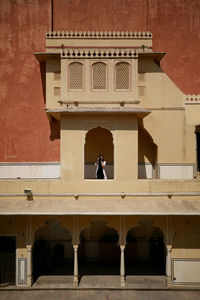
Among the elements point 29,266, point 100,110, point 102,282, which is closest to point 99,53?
point 100,110

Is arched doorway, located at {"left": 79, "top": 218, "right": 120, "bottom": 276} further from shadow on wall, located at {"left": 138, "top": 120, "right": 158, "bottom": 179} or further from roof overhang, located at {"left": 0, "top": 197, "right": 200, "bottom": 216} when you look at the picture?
roof overhang, located at {"left": 0, "top": 197, "right": 200, "bottom": 216}

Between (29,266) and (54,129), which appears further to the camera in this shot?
(54,129)

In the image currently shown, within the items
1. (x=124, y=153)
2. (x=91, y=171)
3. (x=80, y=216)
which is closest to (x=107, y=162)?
(x=91, y=171)

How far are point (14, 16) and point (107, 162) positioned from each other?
340 inches

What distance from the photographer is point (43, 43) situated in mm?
14195

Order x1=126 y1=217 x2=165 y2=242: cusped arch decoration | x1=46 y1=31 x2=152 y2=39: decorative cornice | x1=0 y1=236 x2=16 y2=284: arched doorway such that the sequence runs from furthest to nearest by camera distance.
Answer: x1=126 y1=217 x2=165 y2=242: cusped arch decoration
x1=46 y1=31 x2=152 y2=39: decorative cornice
x1=0 y1=236 x2=16 y2=284: arched doorway

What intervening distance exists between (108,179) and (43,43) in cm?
769

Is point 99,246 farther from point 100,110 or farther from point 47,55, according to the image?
point 47,55

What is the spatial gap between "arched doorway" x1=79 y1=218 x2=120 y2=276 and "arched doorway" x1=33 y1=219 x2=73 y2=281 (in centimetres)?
65

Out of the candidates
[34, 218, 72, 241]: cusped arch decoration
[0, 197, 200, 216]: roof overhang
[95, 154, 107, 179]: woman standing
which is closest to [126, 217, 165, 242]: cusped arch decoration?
[34, 218, 72, 241]: cusped arch decoration

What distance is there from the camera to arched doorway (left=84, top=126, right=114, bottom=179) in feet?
43.9

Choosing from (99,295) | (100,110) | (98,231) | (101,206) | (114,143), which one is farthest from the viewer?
(98,231)

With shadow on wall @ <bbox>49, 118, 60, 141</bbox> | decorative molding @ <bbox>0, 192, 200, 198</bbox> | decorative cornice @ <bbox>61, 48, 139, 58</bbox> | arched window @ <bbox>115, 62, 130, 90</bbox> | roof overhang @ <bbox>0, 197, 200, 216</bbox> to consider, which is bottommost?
roof overhang @ <bbox>0, 197, 200, 216</bbox>

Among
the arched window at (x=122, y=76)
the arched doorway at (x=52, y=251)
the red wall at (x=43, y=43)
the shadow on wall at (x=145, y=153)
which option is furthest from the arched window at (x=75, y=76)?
the arched doorway at (x=52, y=251)
